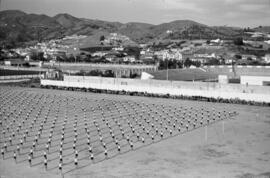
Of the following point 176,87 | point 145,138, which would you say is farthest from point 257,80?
point 145,138

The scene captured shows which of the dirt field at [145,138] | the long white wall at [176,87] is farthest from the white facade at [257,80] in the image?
the dirt field at [145,138]

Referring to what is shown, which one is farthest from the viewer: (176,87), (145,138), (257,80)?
(257,80)

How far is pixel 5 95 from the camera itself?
114 feet

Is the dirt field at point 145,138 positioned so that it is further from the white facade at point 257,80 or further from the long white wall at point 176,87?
the white facade at point 257,80

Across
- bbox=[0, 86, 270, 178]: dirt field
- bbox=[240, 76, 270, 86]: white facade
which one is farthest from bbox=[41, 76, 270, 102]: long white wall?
bbox=[240, 76, 270, 86]: white facade

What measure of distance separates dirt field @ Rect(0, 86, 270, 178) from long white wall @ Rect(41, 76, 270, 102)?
2384mm

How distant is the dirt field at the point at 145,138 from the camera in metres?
13.7

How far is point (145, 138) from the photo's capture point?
18.7m

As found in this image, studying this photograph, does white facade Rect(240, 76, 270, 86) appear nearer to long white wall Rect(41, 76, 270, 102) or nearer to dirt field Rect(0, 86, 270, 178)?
long white wall Rect(41, 76, 270, 102)

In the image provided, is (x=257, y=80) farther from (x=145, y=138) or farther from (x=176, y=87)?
(x=145, y=138)

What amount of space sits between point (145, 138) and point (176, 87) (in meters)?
17.4

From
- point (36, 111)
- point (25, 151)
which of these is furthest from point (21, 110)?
point (25, 151)

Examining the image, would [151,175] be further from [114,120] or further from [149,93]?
[149,93]

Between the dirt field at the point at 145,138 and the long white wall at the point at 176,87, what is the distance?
238 cm
